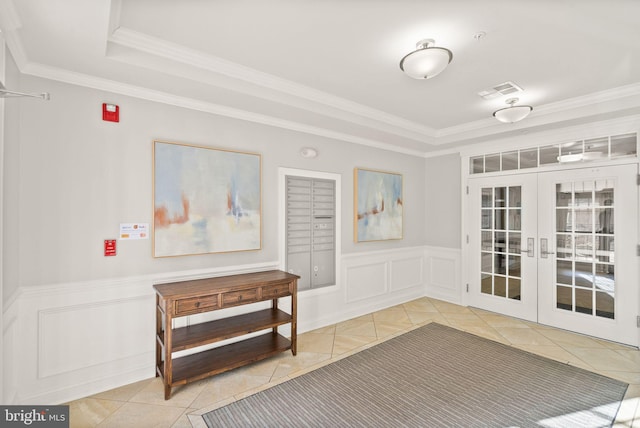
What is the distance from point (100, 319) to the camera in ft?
8.18

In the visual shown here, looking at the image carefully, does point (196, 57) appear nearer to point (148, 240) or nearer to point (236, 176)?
point (236, 176)

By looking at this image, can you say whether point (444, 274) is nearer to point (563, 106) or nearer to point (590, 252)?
point (590, 252)

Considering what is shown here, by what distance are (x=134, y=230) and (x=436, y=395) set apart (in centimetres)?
291

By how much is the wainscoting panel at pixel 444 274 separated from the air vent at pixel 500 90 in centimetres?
251

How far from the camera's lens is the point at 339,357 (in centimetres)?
312

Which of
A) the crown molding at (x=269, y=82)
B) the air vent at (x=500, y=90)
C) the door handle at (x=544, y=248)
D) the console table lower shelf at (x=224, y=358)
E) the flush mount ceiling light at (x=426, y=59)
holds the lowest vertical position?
the console table lower shelf at (x=224, y=358)

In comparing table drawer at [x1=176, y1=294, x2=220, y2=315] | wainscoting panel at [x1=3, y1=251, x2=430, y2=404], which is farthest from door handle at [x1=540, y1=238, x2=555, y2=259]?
table drawer at [x1=176, y1=294, x2=220, y2=315]

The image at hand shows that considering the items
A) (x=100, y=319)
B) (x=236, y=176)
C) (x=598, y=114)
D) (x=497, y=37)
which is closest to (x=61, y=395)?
(x=100, y=319)

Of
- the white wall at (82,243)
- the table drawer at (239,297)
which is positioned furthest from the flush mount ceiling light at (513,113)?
the table drawer at (239,297)

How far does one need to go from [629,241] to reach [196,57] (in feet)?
15.7

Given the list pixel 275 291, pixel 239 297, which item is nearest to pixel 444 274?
pixel 275 291

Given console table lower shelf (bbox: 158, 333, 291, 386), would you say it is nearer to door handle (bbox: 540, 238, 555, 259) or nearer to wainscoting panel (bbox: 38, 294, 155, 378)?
wainscoting panel (bbox: 38, 294, 155, 378)

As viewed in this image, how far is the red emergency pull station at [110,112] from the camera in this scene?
2500 mm

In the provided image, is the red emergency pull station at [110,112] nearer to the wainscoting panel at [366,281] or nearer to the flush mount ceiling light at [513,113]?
the wainscoting panel at [366,281]
